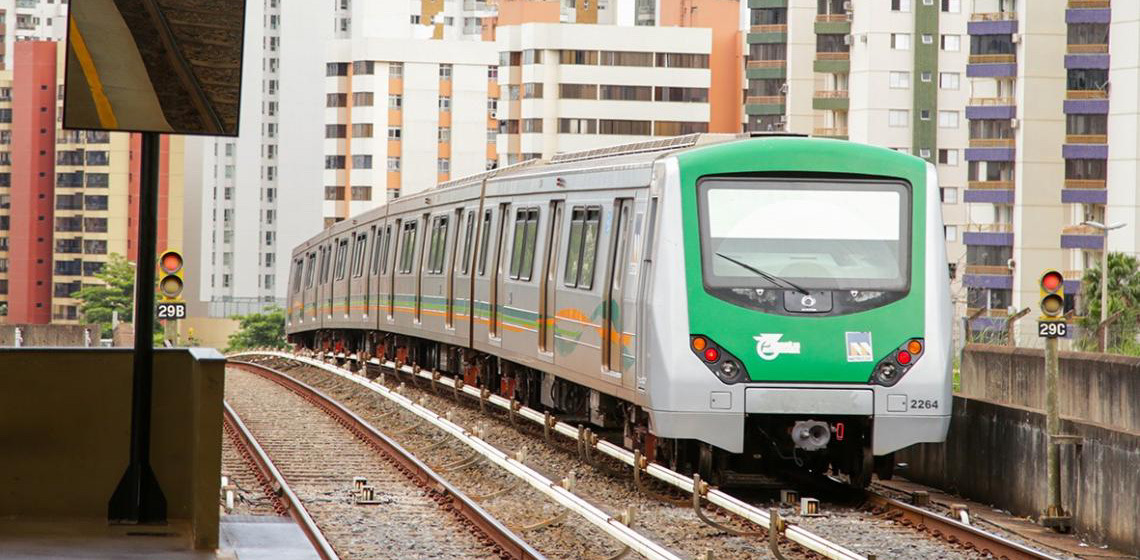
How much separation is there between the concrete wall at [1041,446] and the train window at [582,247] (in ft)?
10.4

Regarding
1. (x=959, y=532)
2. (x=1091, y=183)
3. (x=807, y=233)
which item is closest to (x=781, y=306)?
(x=807, y=233)

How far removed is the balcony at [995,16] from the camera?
7064 cm

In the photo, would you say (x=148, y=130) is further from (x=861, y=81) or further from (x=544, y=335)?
(x=861, y=81)

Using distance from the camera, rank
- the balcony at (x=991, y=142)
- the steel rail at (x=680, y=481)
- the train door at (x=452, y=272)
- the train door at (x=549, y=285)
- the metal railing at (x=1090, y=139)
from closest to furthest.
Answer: the steel rail at (x=680, y=481), the train door at (x=549, y=285), the train door at (x=452, y=272), the metal railing at (x=1090, y=139), the balcony at (x=991, y=142)

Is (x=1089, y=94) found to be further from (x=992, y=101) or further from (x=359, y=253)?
(x=359, y=253)

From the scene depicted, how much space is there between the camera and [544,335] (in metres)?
18.2

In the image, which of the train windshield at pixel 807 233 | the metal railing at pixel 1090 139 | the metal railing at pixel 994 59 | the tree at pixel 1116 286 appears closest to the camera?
the train windshield at pixel 807 233

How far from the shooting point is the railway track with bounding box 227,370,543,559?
11.7 m

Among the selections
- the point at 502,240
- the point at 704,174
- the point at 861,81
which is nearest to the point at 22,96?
the point at 861,81

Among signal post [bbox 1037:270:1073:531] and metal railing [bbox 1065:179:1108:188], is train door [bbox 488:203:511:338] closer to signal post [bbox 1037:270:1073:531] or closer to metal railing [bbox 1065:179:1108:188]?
signal post [bbox 1037:270:1073:531]

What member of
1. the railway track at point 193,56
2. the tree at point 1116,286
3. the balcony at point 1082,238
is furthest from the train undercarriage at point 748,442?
the balcony at point 1082,238

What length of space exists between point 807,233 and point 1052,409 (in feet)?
7.25

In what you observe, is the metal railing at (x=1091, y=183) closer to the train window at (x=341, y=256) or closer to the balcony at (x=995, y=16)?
the balcony at (x=995, y=16)

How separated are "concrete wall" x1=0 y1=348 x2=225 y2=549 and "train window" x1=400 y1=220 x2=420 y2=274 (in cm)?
1716
